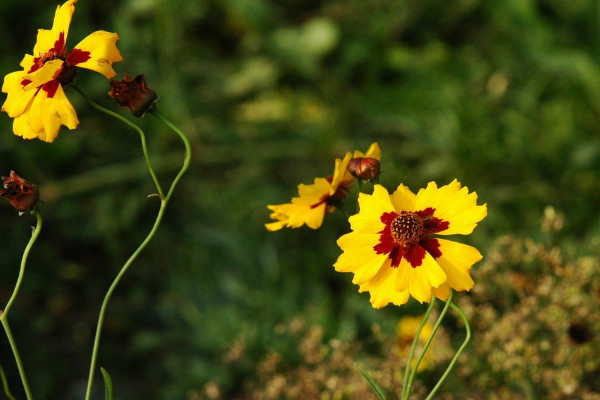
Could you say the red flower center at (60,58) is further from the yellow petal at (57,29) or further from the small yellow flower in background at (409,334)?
the small yellow flower in background at (409,334)

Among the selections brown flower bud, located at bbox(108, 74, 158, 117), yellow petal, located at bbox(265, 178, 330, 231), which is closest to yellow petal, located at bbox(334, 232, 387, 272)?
yellow petal, located at bbox(265, 178, 330, 231)

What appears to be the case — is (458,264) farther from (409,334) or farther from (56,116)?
(409,334)

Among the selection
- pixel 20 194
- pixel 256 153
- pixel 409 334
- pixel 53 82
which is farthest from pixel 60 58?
pixel 256 153

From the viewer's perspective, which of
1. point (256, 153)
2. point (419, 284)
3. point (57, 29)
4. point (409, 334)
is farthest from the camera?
point (256, 153)

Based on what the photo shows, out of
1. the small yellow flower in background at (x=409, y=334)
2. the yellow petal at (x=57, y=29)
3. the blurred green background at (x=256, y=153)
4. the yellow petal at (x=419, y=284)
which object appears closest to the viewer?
the yellow petal at (x=419, y=284)

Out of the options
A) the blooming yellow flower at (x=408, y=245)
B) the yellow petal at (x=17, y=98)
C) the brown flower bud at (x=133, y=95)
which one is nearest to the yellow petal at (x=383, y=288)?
the blooming yellow flower at (x=408, y=245)

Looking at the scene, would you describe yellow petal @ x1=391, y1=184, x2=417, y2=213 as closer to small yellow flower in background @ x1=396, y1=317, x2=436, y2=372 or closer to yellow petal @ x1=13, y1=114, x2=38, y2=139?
yellow petal @ x1=13, y1=114, x2=38, y2=139
